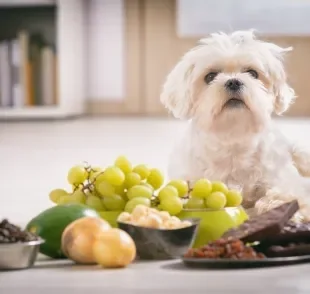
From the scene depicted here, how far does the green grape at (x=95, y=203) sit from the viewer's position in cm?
181

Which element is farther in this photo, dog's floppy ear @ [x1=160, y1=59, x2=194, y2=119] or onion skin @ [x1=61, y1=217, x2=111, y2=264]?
dog's floppy ear @ [x1=160, y1=59, x2=194, y2=119]

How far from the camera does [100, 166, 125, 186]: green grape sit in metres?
1.79

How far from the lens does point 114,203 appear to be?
1.81 meters

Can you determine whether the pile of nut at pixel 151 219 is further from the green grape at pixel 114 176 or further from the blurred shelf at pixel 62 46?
the blurred shelf at pixel 62 46

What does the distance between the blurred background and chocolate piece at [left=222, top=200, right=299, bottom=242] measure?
4.24 metres

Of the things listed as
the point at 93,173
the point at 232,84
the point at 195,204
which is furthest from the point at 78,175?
the point at 232,84

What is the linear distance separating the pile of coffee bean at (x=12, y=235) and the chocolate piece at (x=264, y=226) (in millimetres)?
323

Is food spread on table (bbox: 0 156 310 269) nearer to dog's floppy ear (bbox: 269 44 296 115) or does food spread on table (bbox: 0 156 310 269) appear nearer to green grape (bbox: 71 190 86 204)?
green grape (bbox: 71 190 86 204)

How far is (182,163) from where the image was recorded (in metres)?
2.46

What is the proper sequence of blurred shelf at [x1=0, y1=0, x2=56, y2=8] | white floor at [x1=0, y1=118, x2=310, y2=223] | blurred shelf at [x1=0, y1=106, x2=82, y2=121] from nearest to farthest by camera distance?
1. white floor at [x1=0, y1=118, x2=310, y2=223]
2. blurred shelf at [x1=0, y1=0, x2=56, y2=8]
3. blurred shelf at [x1=0, y1=106, x2=82, y2=121]

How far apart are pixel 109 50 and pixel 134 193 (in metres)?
5.05

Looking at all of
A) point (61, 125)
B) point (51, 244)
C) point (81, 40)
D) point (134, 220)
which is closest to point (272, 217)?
point (134, 220)

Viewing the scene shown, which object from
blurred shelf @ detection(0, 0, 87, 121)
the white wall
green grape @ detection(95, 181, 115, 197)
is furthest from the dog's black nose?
the white wall

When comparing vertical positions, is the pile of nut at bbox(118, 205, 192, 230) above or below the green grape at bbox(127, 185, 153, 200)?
below
